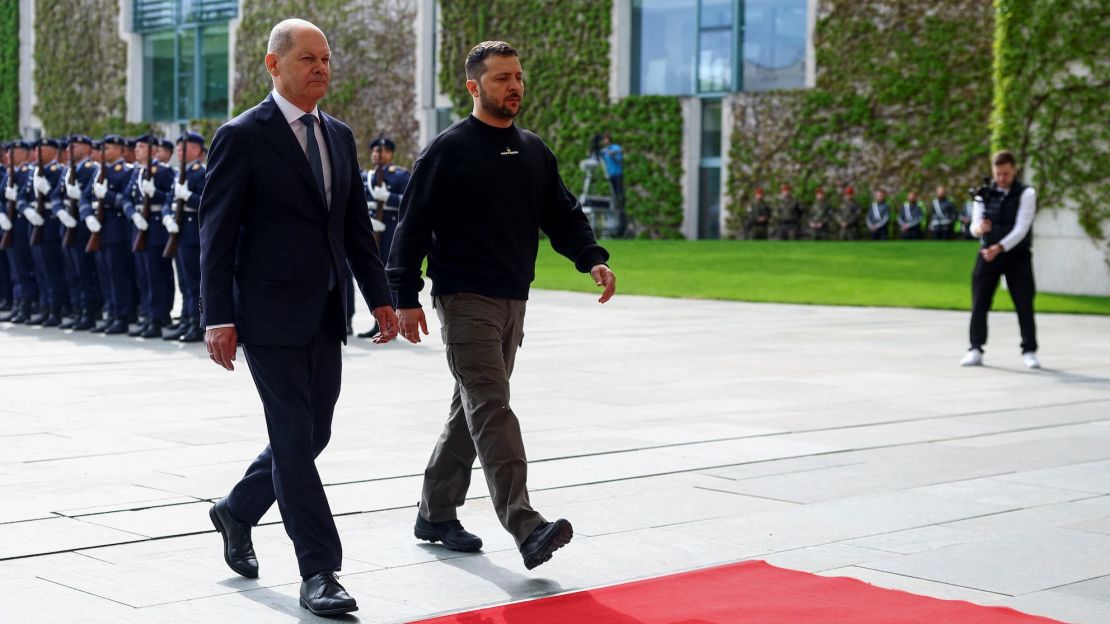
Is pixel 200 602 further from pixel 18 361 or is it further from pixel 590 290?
pixel 590 290

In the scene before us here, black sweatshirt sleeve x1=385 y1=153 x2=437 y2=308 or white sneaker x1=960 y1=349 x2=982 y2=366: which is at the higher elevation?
black sweatshirt sleeve x1=385 y1=153 x2=437 y2=308

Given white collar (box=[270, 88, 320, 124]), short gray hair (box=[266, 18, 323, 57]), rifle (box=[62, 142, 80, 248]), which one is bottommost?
rifle (box=[62, 142, 80, 248])

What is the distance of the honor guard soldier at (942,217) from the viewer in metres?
30.5

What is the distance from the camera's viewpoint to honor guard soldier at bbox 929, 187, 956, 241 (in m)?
30.5

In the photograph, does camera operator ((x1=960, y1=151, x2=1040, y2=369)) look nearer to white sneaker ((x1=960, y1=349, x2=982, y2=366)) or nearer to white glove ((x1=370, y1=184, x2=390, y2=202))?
white sneaker ((x1=960, y1=349, x2=982, y2=366))

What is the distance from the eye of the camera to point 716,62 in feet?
118

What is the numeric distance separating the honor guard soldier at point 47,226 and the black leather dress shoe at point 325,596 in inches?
504

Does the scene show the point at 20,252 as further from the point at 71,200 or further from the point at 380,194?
the point at 380,194

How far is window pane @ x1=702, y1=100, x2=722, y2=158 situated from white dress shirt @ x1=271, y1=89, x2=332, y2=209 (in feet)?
104

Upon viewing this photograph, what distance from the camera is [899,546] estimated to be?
5855mm

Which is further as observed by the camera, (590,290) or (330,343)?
(590,290)

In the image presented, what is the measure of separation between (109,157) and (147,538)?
11.1 m

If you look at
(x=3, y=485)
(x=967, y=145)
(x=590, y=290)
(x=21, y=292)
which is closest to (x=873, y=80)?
(x=967, y=145)

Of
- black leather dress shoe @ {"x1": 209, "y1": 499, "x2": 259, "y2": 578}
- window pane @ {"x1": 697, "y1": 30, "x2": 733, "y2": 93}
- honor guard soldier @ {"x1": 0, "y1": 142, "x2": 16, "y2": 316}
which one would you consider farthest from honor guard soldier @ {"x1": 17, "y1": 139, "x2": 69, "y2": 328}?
window pane @ {"x1": 697, "y1": 30, "x2": 733, "y2": 93}
